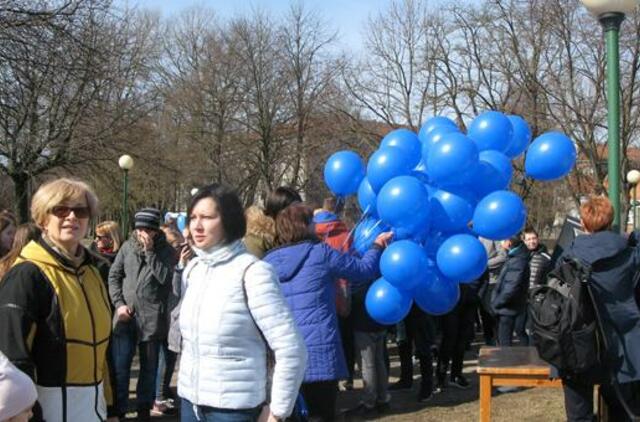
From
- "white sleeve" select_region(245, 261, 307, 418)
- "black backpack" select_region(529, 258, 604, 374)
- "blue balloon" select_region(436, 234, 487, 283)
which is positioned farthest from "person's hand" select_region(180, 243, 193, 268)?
"white sleeve" select_region(245, 261, 307, 418)

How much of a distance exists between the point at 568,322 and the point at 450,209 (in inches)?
47.6

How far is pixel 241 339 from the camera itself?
279 centimetres

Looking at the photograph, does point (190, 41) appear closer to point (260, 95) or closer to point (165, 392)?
point (260, 95)

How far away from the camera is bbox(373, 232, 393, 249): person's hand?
200 inches

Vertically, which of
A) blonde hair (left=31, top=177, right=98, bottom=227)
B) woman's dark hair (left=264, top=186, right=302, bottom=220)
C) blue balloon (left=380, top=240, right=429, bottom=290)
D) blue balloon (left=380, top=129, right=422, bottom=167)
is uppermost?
blue balloon (left=380, top=129, right=422, bottom=167)

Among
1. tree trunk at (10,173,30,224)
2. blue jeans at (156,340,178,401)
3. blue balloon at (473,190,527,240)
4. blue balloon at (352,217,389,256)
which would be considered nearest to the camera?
blue balloon at (473,190,527,240)

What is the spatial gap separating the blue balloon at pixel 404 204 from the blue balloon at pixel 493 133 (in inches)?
27.5

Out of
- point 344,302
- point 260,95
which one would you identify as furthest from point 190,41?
point 344,302

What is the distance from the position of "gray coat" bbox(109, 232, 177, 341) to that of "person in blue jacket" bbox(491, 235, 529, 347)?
3.35 metres

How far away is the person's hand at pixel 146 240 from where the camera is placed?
6.00 m

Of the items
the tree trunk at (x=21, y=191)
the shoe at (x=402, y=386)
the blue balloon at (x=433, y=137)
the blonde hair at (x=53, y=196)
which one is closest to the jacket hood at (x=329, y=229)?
the blue balloon at (x=433, y=137)

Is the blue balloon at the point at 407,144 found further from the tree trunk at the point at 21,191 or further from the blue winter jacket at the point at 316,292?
the tree trunk at the point at 21,191

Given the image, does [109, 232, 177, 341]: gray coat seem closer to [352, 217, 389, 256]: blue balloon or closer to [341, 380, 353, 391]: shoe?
[352, 217, 389, 256]: blue balloon

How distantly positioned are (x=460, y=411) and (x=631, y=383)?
2.24 m
